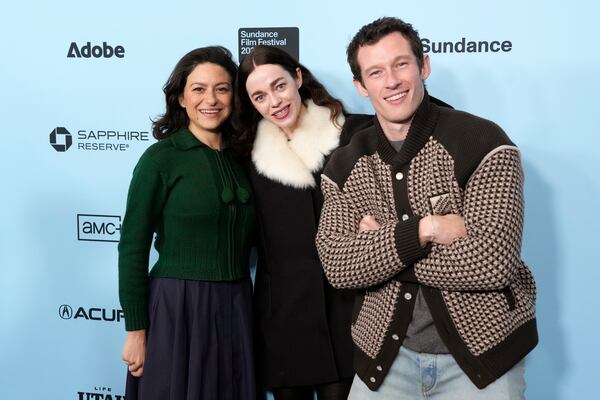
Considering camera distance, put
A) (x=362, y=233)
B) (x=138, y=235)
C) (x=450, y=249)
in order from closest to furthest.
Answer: (x=450, y=249) → (x=362, y=233) → (x=138, y=235)

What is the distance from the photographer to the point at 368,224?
5.18ft

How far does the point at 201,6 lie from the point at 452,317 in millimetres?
1389

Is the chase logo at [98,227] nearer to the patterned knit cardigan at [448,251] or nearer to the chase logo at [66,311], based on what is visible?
the chase logo at [66,311]

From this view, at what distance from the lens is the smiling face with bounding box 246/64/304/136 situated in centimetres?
197

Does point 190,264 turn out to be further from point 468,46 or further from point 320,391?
point 468,46

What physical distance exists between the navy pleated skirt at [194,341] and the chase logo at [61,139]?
0.81m

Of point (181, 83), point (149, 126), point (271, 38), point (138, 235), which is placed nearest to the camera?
point (138, 235)

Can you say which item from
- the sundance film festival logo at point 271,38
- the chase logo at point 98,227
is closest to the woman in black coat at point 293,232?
the sundance film festival logo at point 271,38

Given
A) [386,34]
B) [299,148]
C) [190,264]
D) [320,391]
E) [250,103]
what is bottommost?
[320,391]

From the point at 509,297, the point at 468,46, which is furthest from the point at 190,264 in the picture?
the point at 468,46

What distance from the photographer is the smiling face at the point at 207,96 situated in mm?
2025

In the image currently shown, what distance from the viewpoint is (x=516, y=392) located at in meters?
1.49

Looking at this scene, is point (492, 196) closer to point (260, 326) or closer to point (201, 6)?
point (260, 326)

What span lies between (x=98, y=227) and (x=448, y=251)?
59.8 inches
